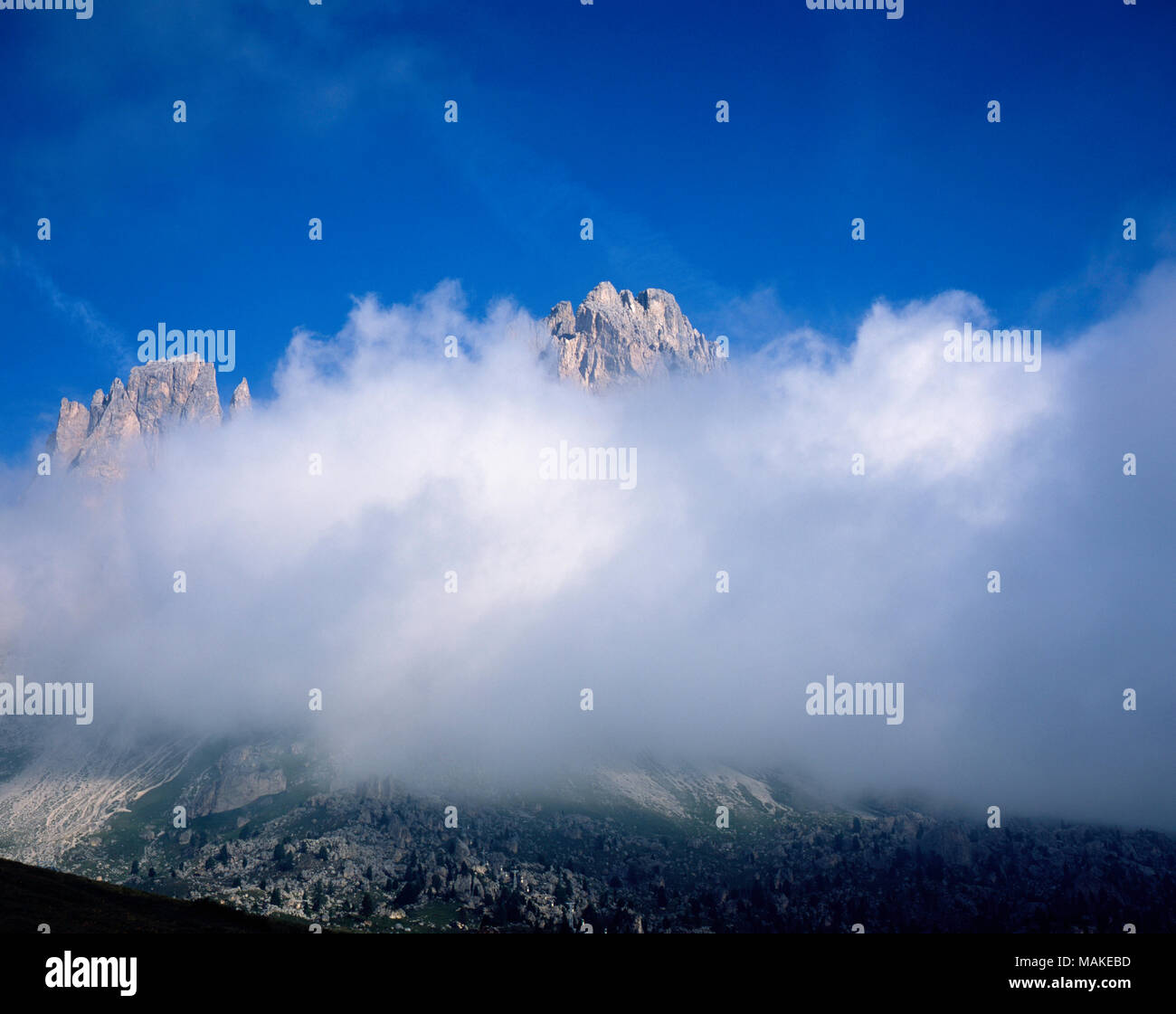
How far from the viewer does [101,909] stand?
107m

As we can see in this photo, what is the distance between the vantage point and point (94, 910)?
10500 centimetres

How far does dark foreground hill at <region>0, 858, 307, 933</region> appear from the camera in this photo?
96.2 m

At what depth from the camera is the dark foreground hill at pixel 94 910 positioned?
96250 mm
